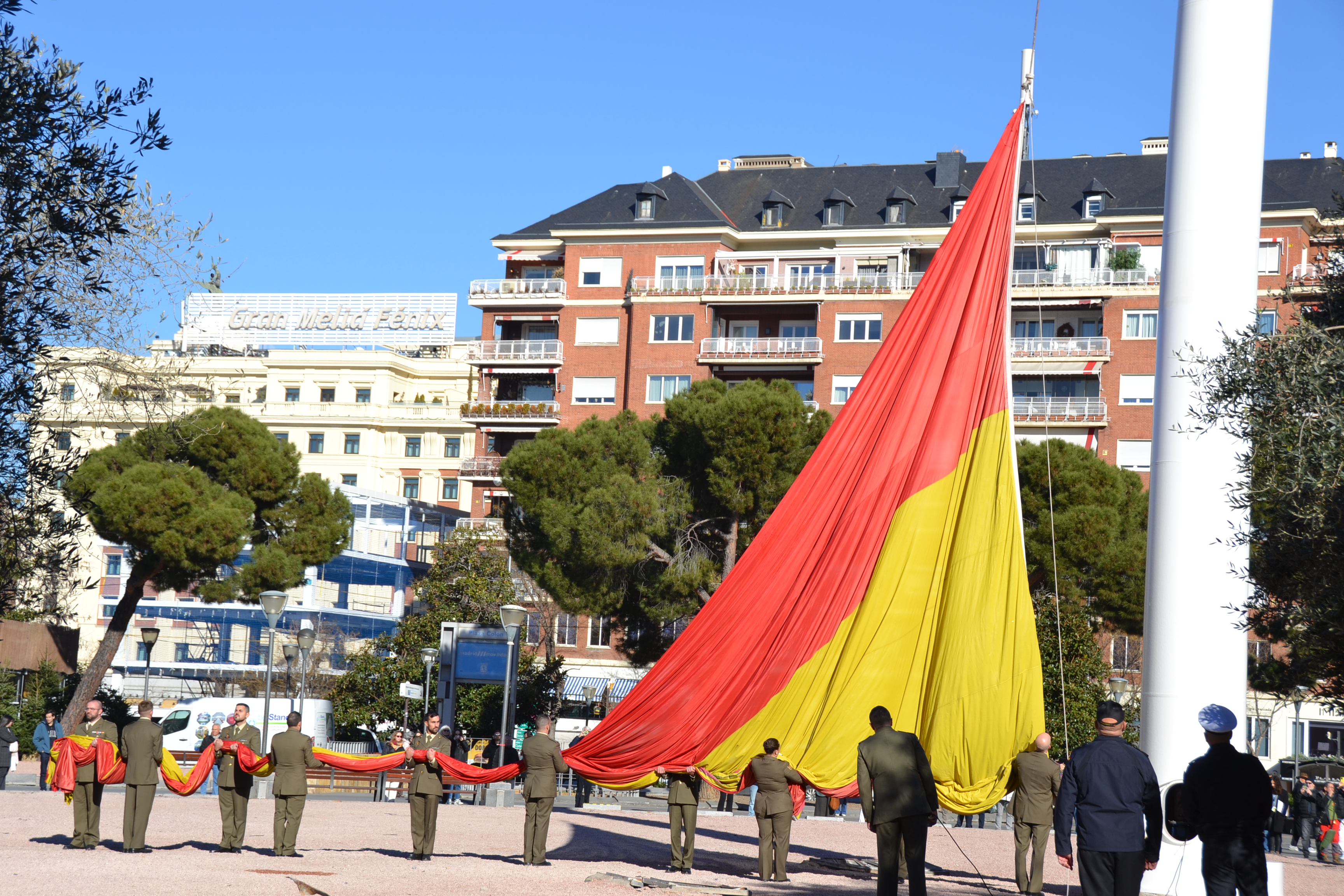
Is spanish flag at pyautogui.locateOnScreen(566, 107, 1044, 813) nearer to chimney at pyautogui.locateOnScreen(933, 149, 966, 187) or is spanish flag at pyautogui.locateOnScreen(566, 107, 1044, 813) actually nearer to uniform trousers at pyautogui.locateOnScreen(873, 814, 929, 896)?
uniform trousers at pyautogui.locateOnScreen(873, 814, 929, 896)

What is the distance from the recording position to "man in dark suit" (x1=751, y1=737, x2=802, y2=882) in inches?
517

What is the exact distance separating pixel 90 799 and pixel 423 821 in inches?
142

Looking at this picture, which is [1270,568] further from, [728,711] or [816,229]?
[816,229]

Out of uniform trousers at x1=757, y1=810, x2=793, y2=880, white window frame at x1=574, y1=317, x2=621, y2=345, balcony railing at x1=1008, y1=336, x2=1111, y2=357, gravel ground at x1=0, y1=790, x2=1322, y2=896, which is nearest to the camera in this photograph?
gravel ground at x1=0, y1=790, x2=1322, y2=896

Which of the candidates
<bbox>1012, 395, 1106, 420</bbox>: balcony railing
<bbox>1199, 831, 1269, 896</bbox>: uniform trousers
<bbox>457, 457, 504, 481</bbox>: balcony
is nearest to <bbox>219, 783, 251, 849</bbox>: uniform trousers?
<bbox>1199, 831, 1269, 896</bbox>: uniform trousers

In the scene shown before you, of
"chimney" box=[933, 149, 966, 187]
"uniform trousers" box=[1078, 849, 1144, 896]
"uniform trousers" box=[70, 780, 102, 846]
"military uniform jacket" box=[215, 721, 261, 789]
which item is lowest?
"uniform trousers" box=[70, 780, 102, 846]

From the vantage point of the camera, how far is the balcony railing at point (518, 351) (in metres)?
64.5

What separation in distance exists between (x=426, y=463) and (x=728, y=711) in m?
75.2

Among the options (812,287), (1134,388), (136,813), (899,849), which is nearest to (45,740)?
(136,813)

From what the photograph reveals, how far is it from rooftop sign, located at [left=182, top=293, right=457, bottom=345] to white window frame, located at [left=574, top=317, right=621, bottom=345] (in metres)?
26.7

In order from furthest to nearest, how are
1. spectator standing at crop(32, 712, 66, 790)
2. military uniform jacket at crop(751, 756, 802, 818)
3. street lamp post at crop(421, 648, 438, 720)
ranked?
street lamp post at crop(421, 648, 438, 720) → spectator standing at crop(32, 712, 66, 790) → military uniform jacket at crop(751, 756, 802, 818)

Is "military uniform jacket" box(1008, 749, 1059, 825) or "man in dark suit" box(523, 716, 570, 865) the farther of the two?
"man in dark suit" box(523, 716, 570, 865)

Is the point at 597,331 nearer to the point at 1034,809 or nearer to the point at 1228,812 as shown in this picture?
the point at 1034,809

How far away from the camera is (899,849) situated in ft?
37.0
